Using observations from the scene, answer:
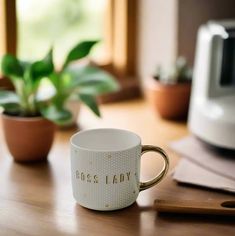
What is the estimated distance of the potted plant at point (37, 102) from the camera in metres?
0.92

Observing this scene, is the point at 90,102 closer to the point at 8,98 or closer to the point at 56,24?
the point at 8,98

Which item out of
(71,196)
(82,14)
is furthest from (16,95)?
(82,14)

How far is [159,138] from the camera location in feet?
3.60

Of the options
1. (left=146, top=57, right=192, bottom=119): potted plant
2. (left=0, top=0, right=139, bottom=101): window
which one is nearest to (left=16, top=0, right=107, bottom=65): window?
(left=0, top=0, right=139, bottom=101): window

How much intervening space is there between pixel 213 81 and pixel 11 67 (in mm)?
378

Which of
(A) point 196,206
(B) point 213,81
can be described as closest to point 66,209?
(A) point 196,206

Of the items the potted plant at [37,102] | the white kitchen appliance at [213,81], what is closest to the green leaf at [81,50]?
the potted plant at [37,102]

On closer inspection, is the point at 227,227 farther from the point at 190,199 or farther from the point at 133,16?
the point at 133,16

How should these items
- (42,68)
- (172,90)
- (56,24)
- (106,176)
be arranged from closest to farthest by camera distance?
(106,176) < (42,68) < (172,90) < (56,24)

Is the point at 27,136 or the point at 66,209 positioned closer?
the point at 66,209

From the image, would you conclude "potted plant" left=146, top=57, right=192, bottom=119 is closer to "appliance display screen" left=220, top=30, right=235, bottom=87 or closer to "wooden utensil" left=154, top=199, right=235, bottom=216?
"appliance display screen" left=220, top=30, right=235, bottom=87

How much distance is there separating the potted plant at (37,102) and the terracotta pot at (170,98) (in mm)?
231

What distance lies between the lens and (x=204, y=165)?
3.06 feet

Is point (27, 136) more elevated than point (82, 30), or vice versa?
point (82, 30)
